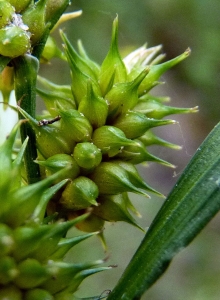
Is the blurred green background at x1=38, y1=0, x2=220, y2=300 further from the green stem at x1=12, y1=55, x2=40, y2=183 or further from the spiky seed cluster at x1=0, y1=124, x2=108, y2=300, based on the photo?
the spiky seed cluster at x1=0, y1=124, x2=108, y2=300

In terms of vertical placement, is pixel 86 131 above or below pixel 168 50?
above

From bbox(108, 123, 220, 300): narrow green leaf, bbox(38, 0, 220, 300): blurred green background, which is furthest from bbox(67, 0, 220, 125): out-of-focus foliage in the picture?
bbox(108, 123, 220, 300): narrow green leaf

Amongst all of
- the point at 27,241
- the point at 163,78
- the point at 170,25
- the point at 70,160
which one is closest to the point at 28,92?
the point at 70,160

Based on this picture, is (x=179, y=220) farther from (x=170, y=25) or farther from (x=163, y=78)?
(x=170, y=25)

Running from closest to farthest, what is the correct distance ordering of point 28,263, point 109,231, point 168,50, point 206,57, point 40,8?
1. point 28,263
2. point 40,8
3. point 109,231
4. point 206,57
5. point 168,50

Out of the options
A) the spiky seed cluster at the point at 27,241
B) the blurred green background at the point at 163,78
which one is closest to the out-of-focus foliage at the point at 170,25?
the blurred green background at the point at 163,78

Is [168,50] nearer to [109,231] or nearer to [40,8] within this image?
[109,231]

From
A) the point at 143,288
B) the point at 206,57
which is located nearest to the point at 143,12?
the point at 206,57

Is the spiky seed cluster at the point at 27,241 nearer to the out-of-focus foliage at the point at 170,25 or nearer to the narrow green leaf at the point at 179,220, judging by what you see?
the narrow green leaf at the point at 179,220
